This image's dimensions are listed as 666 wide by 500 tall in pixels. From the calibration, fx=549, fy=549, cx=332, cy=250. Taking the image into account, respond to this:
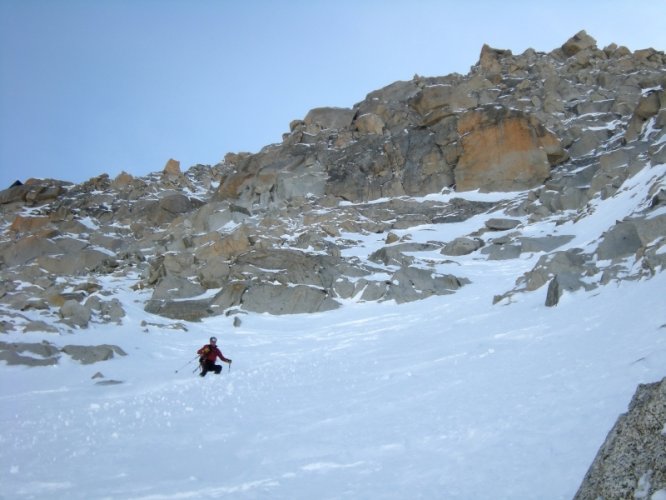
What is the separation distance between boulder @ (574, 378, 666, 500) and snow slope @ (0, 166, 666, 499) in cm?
141

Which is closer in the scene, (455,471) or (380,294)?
(455,471)

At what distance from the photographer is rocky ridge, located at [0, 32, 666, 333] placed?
28.8 meters

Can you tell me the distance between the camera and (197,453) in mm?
8148

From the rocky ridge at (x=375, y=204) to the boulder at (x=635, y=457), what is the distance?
1316 cm

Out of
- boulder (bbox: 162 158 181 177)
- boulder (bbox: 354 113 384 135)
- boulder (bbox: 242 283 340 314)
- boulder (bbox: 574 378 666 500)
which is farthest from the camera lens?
A: boulder (bbox: 162 158 181 177)

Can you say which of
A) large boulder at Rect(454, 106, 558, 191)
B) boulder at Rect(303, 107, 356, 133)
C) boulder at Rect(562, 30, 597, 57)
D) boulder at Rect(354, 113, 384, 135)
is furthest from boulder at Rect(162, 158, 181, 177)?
boulder at Rect(562, 30, 597, 57)

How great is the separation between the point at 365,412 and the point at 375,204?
45.6 metres

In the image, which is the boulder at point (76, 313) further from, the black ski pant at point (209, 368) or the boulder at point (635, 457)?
the boulder at point (635, 457)

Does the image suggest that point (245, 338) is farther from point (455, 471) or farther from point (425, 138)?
point (425, 138)

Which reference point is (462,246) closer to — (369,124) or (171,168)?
(369,124)

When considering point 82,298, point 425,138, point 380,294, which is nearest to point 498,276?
point 380,294

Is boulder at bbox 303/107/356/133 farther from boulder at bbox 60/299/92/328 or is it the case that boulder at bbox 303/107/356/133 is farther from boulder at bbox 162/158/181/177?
boulder at bbox 60/299/92/328

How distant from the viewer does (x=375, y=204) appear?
178 ft

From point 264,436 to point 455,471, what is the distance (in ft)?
11.8
